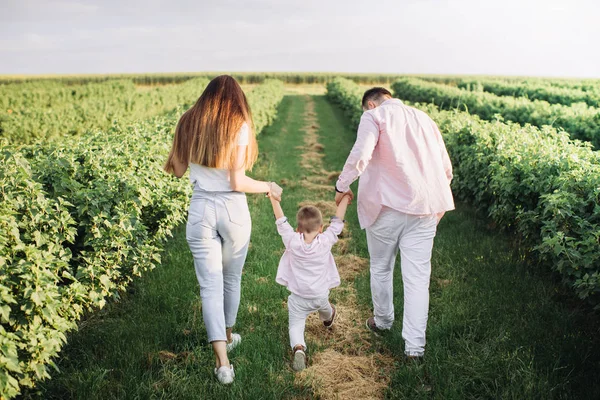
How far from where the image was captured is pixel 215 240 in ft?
11.4

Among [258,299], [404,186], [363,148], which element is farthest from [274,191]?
[258,299]

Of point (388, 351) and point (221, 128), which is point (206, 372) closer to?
point (388, 351)

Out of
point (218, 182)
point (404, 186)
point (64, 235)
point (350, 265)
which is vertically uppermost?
point (218, 182)

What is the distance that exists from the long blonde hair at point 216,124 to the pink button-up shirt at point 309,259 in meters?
0.74

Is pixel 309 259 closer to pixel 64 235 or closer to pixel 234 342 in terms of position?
pixel 234 342

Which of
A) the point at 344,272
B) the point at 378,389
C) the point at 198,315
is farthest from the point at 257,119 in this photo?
the point at 378,389

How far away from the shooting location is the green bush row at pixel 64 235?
2.96m

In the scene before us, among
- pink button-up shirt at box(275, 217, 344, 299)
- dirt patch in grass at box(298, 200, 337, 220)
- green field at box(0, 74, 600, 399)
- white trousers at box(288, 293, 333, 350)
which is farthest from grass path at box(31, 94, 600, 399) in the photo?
dirt patch in grass at box(298, 200, 337, 220)

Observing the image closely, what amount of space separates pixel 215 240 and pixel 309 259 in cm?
77

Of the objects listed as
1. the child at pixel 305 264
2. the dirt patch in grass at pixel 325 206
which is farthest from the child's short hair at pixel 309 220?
the dirt patch in grass at pixel 325 206

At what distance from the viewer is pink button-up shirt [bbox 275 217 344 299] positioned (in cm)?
368

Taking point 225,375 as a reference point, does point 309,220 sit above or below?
above

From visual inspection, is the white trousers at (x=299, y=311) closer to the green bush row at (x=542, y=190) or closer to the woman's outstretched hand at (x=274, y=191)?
the woman's outstretched hand at (x=274, y=191)

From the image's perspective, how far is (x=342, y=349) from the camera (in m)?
4.17
